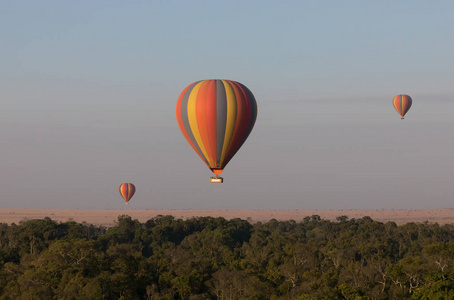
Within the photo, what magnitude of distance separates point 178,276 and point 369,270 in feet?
72.7

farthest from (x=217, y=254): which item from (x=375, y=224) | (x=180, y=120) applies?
(x=375, y=224)

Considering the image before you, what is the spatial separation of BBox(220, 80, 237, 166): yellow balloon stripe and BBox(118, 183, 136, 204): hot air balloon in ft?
345

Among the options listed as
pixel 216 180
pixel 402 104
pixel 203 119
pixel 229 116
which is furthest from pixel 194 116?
pixel 402 104

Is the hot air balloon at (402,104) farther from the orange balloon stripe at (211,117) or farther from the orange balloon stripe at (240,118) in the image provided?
the orange balloon stripe at (211,117)

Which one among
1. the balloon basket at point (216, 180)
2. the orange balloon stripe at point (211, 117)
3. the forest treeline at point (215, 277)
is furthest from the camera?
the orange balloon stripe at point (211, 117)

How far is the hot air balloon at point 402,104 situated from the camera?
138750 mm

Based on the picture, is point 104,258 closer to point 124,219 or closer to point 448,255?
point 448,255

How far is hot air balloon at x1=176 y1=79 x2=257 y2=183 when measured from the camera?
7131cm

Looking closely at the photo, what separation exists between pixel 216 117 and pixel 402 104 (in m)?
76.9

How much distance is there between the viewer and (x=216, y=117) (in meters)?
71.2

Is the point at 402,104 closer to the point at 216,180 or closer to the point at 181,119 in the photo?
the point at 181,119

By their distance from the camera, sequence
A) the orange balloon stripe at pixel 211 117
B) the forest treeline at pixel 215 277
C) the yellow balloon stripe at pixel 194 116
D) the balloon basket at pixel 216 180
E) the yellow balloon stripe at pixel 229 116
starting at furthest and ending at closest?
the yellow balloon stripe at pixel 194 116 → the yellow balloon stripe at pixel 229 116 → the orange balloon stripe at pixel 211 117 → the balloon basket at pixel 216 180 → the forest treeline at pixel 215 277

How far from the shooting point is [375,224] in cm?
16825

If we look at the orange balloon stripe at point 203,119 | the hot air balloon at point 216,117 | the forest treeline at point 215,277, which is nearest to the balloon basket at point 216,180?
the hot air balloon at point 216,117
